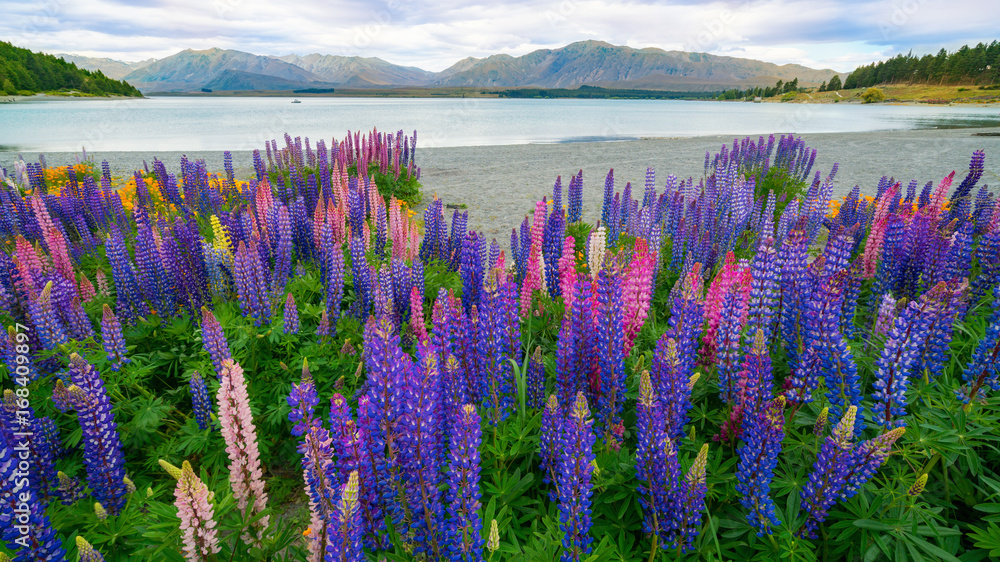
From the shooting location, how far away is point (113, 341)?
154 inches

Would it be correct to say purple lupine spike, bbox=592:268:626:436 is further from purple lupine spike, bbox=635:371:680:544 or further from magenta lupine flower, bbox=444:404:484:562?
magenta lupine flower, bbox=444:404:484:562

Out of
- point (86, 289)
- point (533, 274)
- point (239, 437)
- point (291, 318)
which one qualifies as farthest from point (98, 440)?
point (533, 274)

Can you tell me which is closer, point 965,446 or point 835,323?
point 965,446

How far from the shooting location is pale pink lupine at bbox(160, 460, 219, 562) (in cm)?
206

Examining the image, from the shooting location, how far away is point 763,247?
11.5ft

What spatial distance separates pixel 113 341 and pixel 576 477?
161 inches

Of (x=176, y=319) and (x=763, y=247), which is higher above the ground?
(x=763, y=247)

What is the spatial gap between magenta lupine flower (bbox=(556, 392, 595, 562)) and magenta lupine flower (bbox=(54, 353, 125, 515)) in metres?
2.92

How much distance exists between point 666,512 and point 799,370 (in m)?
1.30

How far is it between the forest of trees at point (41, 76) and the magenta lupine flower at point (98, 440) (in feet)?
495

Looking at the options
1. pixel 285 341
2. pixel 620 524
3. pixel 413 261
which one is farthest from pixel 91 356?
pixel 620 524

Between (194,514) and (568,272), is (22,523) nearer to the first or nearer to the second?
(194,514)

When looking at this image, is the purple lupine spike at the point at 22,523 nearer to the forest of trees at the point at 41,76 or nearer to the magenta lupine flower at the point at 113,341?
the magenta lupine flower at the point at 113,341

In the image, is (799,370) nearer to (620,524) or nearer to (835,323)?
(835,323)
